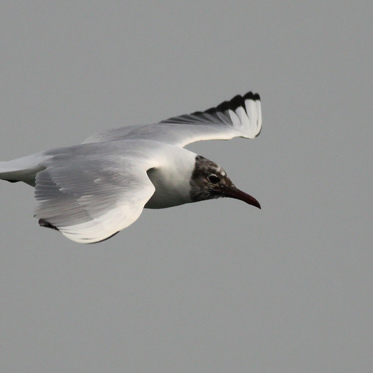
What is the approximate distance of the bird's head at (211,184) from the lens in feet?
29.0

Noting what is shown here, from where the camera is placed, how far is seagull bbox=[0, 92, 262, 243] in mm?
7344

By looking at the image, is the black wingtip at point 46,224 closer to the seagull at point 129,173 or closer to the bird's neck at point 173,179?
the seagull at point 129,173

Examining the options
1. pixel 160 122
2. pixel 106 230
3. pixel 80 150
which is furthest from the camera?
pixel 160 122

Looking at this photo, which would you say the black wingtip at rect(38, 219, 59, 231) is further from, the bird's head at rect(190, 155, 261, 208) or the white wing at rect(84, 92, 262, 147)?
the white wing at rect(84, 92, 262, 147)

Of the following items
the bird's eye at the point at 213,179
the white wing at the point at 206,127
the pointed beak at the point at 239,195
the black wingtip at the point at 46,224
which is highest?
the white wing at the point at 206,127

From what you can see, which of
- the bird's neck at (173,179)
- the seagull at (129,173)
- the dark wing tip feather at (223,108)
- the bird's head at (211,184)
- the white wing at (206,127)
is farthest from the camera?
the dark wing tip feather at (223,108)

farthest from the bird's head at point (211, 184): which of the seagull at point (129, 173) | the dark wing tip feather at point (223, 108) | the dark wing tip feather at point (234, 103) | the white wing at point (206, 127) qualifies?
the dark wing tip feather at point (234, 103)

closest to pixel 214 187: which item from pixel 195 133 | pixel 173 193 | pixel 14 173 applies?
pixel 173 193

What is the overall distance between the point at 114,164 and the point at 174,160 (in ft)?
2.59

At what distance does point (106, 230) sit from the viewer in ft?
23.3

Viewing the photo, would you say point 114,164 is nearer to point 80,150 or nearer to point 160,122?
point 80,150

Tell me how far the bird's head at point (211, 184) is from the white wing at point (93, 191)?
0.57m

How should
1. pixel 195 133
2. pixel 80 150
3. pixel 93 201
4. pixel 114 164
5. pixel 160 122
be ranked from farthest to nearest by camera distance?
1. pixel 160 122
2. pixel 195 133
3. pixel 80 150
4. pixel 114 164
5. pixel 93 201

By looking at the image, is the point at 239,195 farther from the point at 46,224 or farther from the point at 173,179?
the point at 46,224
